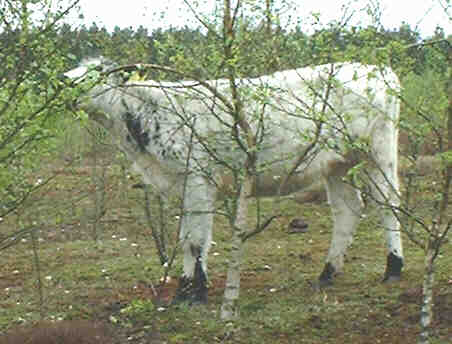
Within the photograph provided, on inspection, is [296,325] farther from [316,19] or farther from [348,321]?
[316,19]

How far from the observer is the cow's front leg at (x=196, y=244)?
7.73 m

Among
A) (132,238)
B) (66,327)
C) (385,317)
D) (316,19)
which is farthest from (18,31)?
(132,238)

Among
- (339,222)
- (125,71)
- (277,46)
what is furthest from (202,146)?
(339,222)

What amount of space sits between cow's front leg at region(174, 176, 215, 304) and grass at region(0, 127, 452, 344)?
0.68 ft

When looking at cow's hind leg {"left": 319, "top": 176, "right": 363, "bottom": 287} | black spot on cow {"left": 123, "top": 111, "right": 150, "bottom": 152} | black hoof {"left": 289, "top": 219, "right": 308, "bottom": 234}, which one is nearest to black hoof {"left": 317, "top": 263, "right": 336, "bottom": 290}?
cow's hind leg {"left": 319, "top": 176, "right": 363, "bottom": 287}

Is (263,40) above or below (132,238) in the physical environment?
above

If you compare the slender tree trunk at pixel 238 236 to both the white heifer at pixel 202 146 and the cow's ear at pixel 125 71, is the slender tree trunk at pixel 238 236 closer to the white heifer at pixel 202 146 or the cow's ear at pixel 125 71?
the white heifer at pixel 202 146

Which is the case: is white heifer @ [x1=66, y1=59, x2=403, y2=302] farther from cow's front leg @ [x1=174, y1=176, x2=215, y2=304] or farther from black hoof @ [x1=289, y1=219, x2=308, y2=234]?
black hoof @ [x1=289, y1=219, x2=308, y2=234]

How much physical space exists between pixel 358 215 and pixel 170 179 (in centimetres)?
229

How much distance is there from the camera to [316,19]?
214 inches

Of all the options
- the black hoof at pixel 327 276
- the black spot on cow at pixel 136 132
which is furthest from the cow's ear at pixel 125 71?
the black hoof at pixel 327 276

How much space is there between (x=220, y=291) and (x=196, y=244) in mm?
903

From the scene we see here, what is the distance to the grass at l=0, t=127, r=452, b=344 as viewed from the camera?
662cm

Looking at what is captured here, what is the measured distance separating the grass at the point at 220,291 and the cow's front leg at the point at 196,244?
0.68ft
